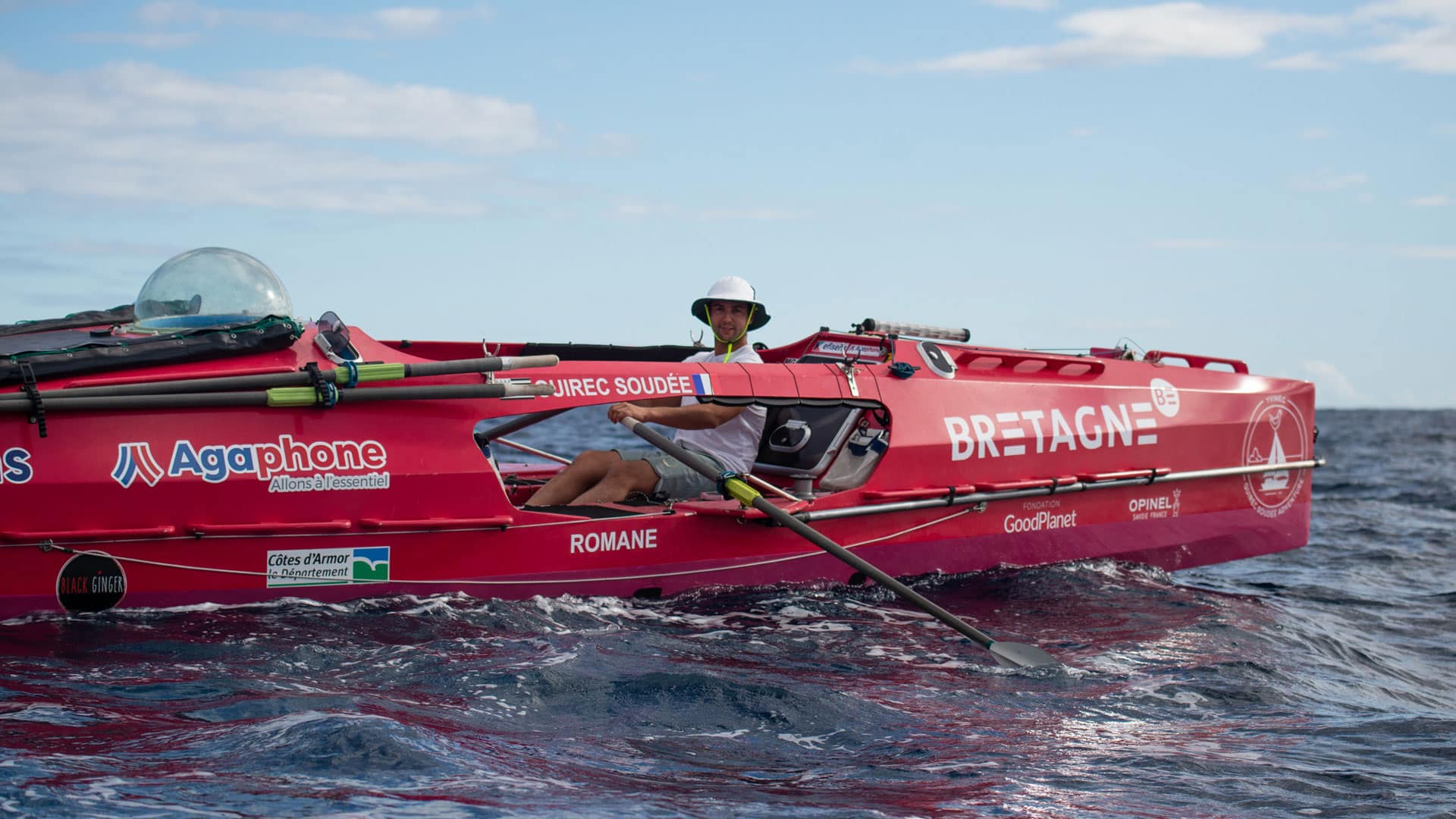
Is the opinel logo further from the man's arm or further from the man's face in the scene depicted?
the man's face

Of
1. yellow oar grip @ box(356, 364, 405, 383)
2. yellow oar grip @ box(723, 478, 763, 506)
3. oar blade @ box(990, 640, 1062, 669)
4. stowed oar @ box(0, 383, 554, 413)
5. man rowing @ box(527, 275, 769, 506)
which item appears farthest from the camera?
man rowing @ box(527, 275, 769, 506)

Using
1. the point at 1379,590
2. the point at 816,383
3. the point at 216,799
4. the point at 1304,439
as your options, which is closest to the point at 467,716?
the point at 216,799

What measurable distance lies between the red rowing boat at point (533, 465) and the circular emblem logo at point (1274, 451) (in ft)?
0.07

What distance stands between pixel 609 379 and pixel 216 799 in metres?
3.70

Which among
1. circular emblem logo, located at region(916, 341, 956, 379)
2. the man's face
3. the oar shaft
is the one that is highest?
the man's face

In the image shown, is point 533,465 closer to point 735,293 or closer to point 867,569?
point 735,293

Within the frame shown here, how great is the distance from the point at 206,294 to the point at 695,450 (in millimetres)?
2842

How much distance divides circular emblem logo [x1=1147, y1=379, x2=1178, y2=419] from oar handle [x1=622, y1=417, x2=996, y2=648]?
3177 millimetres

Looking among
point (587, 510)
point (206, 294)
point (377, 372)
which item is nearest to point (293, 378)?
point (377, 372)

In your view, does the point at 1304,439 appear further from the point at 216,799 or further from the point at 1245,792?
the point at 216,799

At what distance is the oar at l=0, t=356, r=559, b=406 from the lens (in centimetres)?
577

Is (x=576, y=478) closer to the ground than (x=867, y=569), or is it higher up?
higher up

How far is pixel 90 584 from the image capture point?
5.82 m

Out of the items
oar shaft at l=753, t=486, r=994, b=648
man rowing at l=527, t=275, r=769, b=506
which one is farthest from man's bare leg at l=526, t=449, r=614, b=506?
oar shaft at l=753, t=486, r=994, b=648
